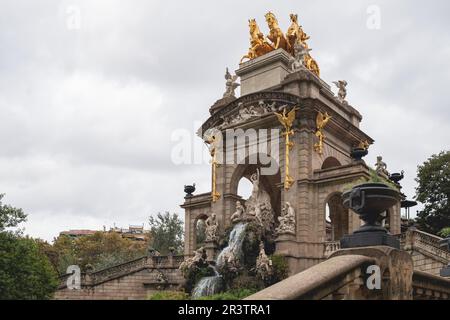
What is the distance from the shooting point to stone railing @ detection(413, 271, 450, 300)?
9.91 meters

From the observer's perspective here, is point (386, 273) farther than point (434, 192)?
No

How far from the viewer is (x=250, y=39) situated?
34.8 metres

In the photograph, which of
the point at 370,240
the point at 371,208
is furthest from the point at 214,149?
the point at 370,240

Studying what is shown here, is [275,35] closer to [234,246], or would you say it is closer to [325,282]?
[234,246]

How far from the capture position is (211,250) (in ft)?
98.6

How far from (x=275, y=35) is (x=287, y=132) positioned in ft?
26.0

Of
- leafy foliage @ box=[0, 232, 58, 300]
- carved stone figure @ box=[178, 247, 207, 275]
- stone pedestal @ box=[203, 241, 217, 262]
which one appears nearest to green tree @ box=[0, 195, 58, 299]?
leafy foliage @ box=[0, 232, 58, 300]

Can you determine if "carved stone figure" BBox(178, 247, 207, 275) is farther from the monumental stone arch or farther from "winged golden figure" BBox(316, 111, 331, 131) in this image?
"winged golden figure" BBox(316, 111, 331, 131)

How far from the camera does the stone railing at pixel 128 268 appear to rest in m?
34.6

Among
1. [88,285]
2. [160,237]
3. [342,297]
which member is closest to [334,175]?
[88,285]

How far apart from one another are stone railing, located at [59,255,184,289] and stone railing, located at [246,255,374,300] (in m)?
26.5
